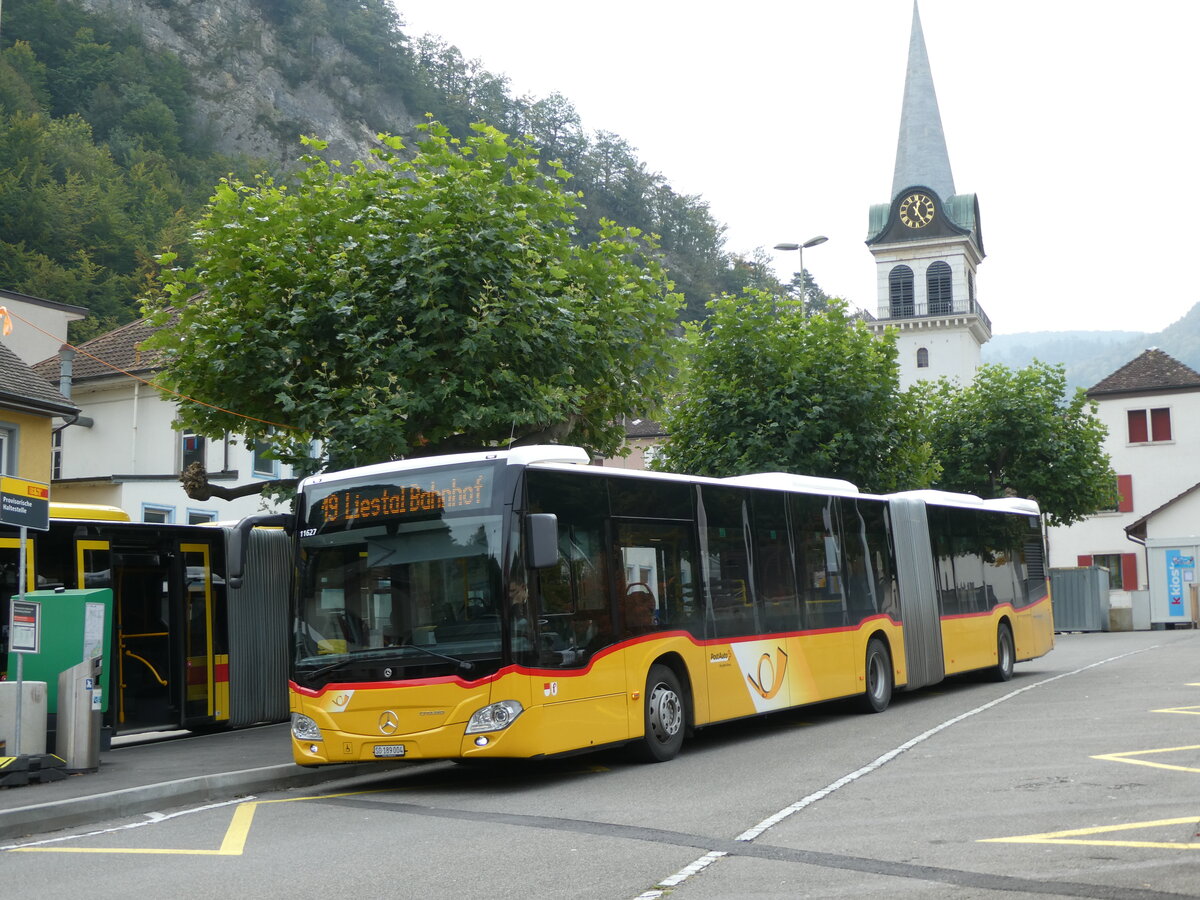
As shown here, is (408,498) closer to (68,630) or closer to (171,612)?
(68,630)

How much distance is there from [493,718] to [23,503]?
4.69 metres

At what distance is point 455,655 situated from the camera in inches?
442

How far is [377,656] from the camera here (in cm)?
1145

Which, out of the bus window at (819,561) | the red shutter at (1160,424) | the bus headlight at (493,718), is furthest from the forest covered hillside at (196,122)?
the bus headlight at (493,718)

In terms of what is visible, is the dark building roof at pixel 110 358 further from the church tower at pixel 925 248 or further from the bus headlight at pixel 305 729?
the church tower at pixel 925 248

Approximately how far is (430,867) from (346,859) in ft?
2.18

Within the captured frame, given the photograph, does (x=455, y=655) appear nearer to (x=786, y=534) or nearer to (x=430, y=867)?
(x=430, y=867)

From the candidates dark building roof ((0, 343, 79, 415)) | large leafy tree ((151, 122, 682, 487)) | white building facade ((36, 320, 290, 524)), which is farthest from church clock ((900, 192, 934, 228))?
large leafy tree ((151, 122, 682, 487))

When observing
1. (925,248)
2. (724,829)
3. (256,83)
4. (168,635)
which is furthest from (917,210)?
(724,829)

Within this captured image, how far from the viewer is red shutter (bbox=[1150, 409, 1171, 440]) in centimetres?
6328

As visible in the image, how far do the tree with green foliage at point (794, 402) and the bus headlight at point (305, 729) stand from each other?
15976 millimetres

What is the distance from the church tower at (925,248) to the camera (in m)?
86.5

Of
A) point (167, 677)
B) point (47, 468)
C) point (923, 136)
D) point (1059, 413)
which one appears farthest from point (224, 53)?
point (167, 677)

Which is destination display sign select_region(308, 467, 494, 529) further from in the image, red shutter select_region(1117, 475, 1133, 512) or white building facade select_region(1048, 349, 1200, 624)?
red shutter select_region(1117, 475, 1133, 512)
